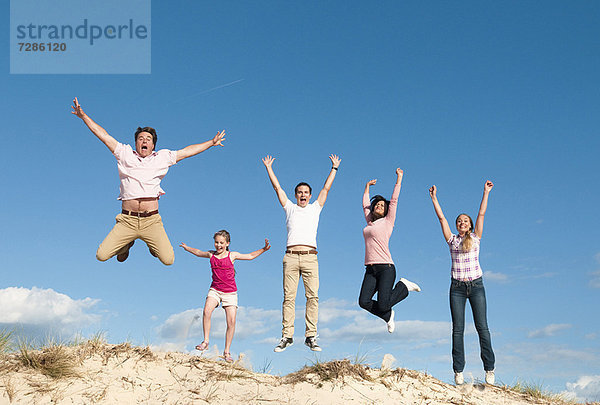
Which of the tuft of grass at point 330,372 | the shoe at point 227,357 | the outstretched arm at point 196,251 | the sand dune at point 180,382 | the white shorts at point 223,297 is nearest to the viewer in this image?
the sand dune at point 180,382

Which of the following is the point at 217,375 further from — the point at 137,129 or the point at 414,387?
the point at 137,129

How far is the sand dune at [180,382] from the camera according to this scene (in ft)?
29.3

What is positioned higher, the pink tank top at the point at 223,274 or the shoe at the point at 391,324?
the pink tank top at the point at 223,274

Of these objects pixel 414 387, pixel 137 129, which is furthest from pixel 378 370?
pixel 137 129

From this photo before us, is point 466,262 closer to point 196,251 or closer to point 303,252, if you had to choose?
point 303,252

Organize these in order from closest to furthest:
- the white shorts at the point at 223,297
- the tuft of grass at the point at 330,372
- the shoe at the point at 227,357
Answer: the tuft of grass at the point at 330,372, the shoe at the point at 227,357, the white shorts at the point at 223,297

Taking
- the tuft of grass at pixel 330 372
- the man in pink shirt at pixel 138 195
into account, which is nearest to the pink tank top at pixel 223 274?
the man in pink shirt at pixel 138 195

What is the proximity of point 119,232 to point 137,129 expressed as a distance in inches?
79.9

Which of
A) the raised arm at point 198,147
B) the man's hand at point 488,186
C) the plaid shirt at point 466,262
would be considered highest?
the raised arm at point 198,147

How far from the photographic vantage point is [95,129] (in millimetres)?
10680

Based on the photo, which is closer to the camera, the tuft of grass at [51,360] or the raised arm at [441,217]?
the tuft of grass at [51,360]

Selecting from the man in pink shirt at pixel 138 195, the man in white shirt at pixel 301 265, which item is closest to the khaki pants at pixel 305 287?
the man in white shirt at pixel 301 265

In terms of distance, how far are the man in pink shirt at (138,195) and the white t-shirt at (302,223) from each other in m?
2.26

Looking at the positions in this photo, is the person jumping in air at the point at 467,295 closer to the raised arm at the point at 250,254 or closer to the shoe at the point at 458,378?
the shoe at the point at 458,378
